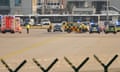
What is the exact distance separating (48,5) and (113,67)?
6411 inches

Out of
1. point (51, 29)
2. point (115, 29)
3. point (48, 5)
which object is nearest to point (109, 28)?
point (115, 29)

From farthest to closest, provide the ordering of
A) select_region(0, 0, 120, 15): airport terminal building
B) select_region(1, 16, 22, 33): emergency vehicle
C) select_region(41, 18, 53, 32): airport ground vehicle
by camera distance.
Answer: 1. select_region(0, 0, 120, 15): airport terminal building
2. select_region(41, 18, 53, 32): airport ground vehicle
3. select_region(1, 16, 22, 33): emergency vehicle

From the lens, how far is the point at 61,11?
6949 inches

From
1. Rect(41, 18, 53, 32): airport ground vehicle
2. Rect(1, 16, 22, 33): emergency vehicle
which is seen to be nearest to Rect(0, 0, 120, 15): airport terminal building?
Rect(41, 18, 53, 32): airport ground vehicle

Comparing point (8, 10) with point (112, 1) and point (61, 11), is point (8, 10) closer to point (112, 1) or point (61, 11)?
point (61, 11)

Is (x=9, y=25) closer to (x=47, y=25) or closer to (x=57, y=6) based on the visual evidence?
(x=47, y=25)

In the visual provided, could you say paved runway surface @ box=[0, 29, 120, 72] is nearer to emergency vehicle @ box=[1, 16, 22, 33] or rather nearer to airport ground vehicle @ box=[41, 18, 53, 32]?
emergency vehicle @ box=[1, 16, 22, 33]

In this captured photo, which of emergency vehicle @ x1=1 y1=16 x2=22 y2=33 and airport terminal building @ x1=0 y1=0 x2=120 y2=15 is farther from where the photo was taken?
airport terminal building @ x1=0 y1=0 x2=120 y2=15

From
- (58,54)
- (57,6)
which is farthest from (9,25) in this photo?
(57,6)

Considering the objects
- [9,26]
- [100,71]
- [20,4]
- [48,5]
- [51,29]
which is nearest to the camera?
[100,71]

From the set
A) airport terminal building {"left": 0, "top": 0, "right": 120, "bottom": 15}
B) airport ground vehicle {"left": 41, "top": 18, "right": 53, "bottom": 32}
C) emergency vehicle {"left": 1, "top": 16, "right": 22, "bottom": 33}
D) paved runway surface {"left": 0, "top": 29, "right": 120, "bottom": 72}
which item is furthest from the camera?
airport terminal building {"left": 0, "top": 0, "right": 120, "bottom": 15}

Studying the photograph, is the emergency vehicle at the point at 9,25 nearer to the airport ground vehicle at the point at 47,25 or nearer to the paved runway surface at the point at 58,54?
the airport ground vehicle at the point at 47,25

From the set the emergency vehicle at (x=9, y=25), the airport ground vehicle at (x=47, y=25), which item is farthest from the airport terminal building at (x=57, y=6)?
the emergency vehicle at (x=9, y=25)

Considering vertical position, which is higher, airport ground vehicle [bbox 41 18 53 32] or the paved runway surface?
the paved runway surface
